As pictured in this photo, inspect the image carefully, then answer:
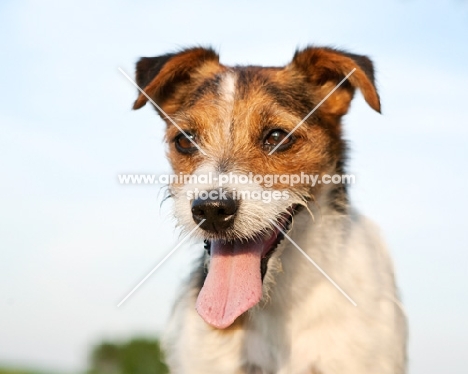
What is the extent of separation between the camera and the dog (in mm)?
3939

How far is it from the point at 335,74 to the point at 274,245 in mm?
1440

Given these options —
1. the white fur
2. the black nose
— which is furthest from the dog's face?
the white fur

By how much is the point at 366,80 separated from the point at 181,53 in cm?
145

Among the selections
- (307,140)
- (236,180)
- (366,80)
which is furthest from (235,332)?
(366,80)

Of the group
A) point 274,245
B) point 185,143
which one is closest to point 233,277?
point 274,245

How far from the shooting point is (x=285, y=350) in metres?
4.10

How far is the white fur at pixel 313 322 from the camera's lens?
4.05 metres

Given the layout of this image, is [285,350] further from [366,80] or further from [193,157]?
[366,80]

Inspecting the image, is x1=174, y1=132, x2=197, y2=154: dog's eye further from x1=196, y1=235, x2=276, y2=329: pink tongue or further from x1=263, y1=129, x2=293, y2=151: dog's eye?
x1=196, y1=235, x2=276, y2=329: pink tongue

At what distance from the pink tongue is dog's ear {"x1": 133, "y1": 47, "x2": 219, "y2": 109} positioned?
1334 millimetres

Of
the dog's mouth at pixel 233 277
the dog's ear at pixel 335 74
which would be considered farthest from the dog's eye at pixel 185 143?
the dog's ear at pixel 335 74

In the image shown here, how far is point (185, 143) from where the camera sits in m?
4.49

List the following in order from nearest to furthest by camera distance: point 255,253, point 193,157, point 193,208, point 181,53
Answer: point 193,208
point 255,253
point 193,157
point 181,53

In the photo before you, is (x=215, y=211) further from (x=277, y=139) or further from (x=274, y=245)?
(x=277, y=139)
